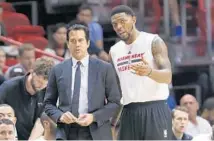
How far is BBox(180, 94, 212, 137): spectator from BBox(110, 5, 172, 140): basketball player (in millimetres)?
3040

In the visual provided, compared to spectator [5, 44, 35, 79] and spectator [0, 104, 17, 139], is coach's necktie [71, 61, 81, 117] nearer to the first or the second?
spectator [0, 104, 17, 139]

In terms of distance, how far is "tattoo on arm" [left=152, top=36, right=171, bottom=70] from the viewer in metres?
10.6

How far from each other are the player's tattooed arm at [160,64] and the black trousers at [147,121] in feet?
1.40

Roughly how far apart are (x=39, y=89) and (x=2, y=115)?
739 millimetres

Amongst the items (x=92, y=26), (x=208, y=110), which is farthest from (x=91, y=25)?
(x=208, y=110)

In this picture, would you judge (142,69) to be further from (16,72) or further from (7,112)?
(16,72)

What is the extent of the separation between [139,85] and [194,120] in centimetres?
385

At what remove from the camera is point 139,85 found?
35.5 feet

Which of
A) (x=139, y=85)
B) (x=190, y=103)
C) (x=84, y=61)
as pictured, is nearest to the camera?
(x=84, y=61)

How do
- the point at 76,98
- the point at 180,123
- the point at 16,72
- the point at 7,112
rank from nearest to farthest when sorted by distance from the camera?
the point at 76,98 < the point at 7,112 < the point at 180,123 < the point at 16,72

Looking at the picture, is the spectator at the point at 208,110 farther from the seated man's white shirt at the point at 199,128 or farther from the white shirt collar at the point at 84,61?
the white shirt collar at the point at 84,61

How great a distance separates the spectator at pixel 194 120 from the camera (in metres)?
14.2

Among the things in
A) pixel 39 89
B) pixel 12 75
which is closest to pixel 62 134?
pixel 39 89

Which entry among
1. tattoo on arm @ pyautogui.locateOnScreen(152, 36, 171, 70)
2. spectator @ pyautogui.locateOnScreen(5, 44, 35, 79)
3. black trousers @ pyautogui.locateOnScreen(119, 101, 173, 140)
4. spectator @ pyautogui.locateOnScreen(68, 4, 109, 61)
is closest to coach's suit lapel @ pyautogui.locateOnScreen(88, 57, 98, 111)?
tattoo on arm @ pyautogui.locateOnScreen(152, 36, 171, 70)
